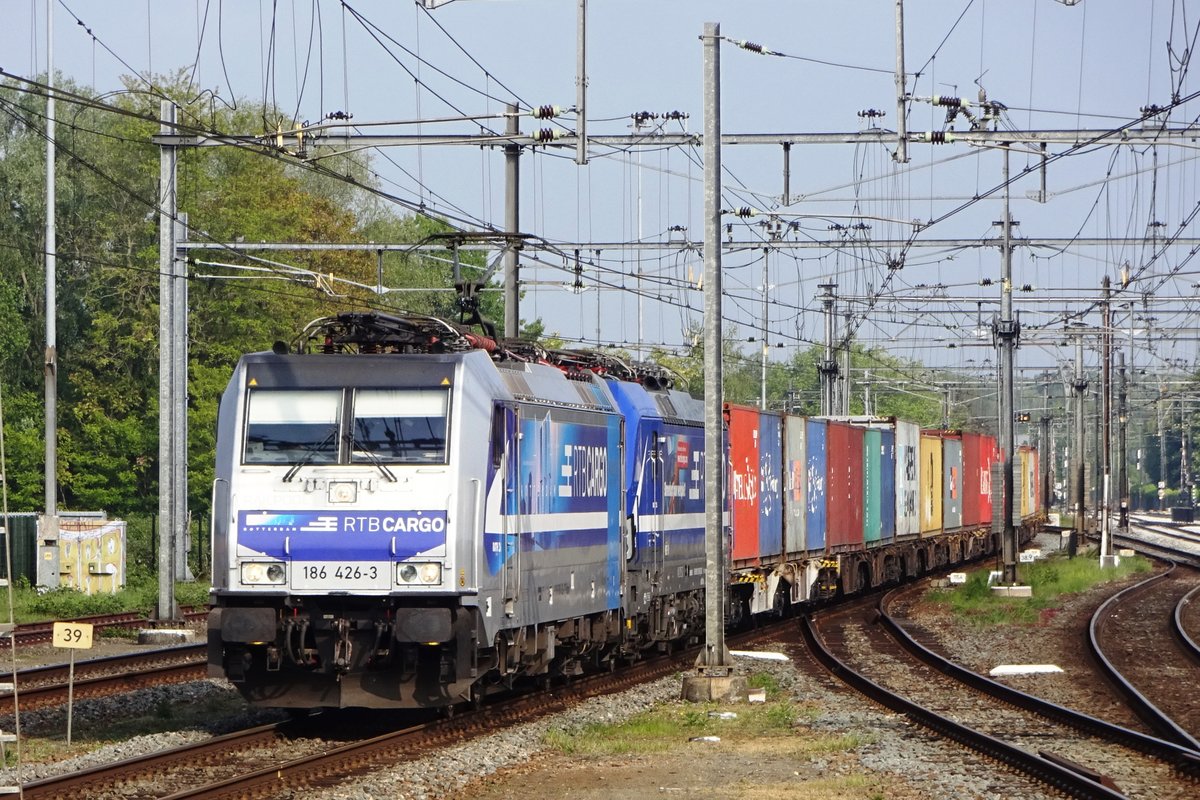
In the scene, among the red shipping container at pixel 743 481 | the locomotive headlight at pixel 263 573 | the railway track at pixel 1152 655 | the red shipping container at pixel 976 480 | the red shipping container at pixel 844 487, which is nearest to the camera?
the locomotive headlight at pixel 263 573

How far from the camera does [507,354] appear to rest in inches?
672

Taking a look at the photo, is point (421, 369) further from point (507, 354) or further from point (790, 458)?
point (790, 458)

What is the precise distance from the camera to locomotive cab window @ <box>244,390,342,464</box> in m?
15.1

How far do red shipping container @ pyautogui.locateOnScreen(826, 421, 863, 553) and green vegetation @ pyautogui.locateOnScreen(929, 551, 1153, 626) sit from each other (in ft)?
8.18

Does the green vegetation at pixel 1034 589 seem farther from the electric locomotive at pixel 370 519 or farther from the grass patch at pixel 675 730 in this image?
the electric locomotive at pixel 370 519

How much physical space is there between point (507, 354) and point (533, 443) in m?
0.99

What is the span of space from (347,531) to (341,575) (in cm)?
38

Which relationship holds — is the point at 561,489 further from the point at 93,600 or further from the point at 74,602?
the point at 74,602

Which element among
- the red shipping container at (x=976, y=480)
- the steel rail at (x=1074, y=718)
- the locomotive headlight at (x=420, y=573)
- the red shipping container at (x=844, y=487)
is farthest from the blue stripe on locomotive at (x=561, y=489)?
the red shipping container at (x=976, y=480)

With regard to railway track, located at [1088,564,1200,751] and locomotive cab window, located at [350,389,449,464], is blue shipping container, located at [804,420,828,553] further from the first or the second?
locomotive cab window, located at [350,389,449,464]

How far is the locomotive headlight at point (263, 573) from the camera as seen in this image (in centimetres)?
1480

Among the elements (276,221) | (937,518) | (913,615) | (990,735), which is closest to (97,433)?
(276,221)

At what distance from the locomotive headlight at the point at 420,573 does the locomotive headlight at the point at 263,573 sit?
3.32 ft

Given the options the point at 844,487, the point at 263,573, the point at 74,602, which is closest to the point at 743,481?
the point at 844,487
